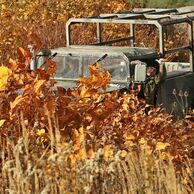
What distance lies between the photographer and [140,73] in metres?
8.23

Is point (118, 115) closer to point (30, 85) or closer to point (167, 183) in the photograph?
point (30, 85)

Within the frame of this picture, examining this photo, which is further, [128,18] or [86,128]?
[128,18]

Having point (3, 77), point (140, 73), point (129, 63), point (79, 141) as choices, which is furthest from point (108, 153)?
point (129, 63)

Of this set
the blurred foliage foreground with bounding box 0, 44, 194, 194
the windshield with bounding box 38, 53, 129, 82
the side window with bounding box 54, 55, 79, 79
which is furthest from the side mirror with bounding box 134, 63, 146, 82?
the blurred foliage foreground with bounding box 0, 44, 194, 194

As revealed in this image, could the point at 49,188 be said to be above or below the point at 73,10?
below

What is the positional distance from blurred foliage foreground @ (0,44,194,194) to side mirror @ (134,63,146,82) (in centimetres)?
273

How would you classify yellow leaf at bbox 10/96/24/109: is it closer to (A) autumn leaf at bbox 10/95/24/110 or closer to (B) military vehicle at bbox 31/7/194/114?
(A) autumn leaf at bbox 10/95/24/110

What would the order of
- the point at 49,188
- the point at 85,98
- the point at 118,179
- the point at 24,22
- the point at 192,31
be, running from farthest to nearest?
1. the point at 24,22
2. the point at 192,31
3. the point at 85,98
4. the point at 118,179
5. the point at 49,188

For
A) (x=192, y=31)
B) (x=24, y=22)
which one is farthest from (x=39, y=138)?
(x=24, y=22)

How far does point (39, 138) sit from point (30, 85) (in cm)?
32

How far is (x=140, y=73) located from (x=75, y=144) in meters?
4.26

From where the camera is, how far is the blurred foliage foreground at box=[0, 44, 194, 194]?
3.29 m

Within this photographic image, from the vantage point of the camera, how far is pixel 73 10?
15469 millimetres

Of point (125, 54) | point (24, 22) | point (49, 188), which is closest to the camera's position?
point (49, 188)
